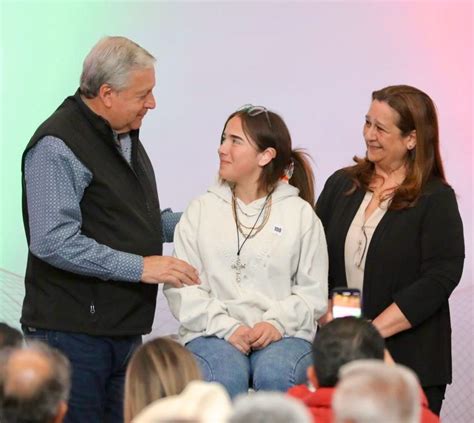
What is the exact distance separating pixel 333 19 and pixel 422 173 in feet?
6.34

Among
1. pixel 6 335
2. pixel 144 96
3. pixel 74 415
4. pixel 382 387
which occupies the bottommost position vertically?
pixel 74 415

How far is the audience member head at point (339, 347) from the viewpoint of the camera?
10.5 ft

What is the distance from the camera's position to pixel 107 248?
409 cm

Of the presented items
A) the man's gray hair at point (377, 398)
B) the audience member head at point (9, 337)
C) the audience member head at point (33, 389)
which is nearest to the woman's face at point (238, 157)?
the audience member head at point (9, 337)

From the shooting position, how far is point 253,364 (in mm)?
4105

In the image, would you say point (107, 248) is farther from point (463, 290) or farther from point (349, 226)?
point (463, 290)

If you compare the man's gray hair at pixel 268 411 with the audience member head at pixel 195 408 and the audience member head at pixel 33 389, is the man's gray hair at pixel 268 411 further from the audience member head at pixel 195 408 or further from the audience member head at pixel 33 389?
the audience member head at pixel 33 389

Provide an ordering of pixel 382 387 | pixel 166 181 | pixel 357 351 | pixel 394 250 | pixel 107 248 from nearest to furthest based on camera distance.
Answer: pixel 382 387 → pixel 357 351 → pixel 107 248 → pixel 394 250 → pixel 166 181

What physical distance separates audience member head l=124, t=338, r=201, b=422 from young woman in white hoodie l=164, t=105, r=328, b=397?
0.73m

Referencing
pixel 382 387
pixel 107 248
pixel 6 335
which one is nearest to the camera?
pixel 382 387

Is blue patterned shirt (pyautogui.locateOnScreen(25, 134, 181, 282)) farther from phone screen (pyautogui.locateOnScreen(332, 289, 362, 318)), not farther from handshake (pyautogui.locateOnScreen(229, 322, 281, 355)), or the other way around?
phone screen (pyautogui.locateOnScreen(332, 289, 362, 318))

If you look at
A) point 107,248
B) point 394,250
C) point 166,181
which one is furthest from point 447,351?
point 166,181

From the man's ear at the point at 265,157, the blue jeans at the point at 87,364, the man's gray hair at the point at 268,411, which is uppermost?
the man's ear at the point at 265,157

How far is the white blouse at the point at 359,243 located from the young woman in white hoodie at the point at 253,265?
159mm
